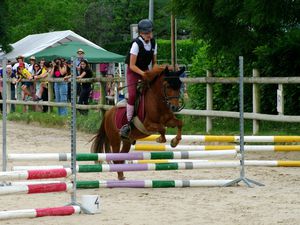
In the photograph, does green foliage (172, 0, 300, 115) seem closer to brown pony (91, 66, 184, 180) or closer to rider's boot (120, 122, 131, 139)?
brown pony (91, 66, 184, 180)

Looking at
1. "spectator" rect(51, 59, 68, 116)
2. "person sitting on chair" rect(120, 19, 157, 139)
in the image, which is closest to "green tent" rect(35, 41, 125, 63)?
"spectator" rect(51, 59, 68, 116)

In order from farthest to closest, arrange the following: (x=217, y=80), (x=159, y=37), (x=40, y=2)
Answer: (x=159, y=37)
(x=40, y=2)
(x=217, y=80)

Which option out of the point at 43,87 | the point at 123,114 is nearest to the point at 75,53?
the point at 43,87

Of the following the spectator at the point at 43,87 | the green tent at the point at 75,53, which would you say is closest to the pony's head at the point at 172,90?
the spectator at the point at 43,87

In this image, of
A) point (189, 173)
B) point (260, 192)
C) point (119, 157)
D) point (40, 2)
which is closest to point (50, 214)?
point (119, 157)

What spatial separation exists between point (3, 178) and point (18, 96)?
2048 centimetres

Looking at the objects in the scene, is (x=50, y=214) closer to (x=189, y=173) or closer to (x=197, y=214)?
(x=197, y=214)

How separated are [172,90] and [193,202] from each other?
1.88 metres

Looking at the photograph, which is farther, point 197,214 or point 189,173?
point 189,173

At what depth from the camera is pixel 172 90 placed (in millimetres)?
12398

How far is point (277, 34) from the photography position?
20.5 meters

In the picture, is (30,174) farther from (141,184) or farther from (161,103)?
(161,103)

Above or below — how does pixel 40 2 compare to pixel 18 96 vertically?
above

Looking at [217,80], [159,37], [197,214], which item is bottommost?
[197,214]
